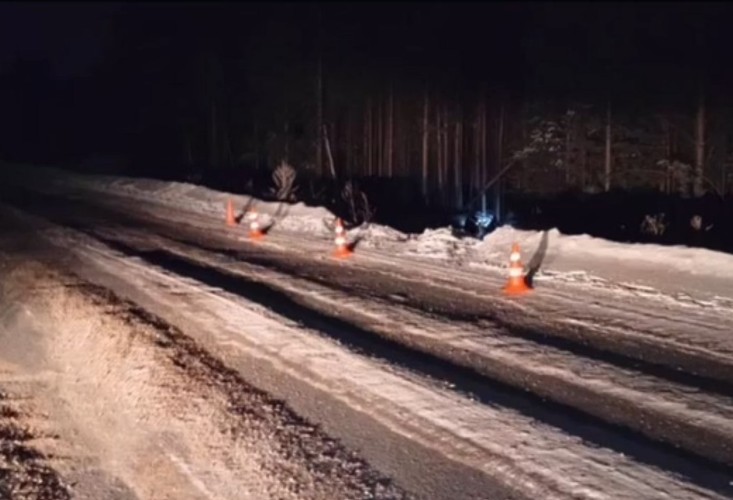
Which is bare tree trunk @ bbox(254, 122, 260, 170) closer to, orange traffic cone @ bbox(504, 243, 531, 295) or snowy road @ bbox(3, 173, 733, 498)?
snowy road @ bbox(3, 173, 733, 498)

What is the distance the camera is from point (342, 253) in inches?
691

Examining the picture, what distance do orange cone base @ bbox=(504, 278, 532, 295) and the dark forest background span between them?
9.25 metres

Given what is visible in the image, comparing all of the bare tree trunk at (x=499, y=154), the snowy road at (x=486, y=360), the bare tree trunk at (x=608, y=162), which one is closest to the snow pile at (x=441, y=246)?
the snowy road at (x=486, y=360)

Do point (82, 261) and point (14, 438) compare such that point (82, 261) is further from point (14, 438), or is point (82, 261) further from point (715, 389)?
point (715, 389)

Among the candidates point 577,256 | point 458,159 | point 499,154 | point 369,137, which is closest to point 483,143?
point 458,159

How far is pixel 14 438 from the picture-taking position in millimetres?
8977

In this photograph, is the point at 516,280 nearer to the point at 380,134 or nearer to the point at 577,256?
the point at 577,256

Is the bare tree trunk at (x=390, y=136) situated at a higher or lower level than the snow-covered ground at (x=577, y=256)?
higher

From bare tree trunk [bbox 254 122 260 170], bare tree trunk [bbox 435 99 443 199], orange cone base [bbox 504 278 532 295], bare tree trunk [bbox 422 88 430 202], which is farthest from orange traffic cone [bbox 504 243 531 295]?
bare tree trunk [bbox 254 122 260 170]

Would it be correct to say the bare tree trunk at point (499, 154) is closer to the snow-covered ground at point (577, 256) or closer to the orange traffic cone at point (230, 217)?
the snow-covered ground at point (577, 256)

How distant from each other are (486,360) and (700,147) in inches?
820

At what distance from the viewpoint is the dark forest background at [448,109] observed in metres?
28.6

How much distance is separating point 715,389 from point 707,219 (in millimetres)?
17919

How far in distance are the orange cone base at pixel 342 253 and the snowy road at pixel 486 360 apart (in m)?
0.36
